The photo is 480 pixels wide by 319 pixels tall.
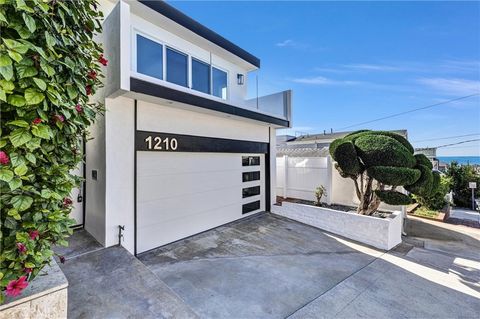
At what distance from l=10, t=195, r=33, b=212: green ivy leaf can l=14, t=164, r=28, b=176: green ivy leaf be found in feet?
0.70

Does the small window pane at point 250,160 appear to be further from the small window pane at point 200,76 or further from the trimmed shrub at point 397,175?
the trimmed shrub at point 397,175

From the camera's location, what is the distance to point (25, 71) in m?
1.59

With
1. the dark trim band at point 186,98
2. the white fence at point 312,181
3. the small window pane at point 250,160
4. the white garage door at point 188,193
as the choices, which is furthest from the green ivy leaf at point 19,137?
the white fence at point 312,181

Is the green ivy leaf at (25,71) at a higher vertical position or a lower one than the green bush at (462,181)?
higher

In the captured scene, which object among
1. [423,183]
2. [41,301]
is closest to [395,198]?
[423,183]

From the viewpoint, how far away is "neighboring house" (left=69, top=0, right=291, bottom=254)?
4559mm

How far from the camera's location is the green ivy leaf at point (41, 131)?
5.45ft

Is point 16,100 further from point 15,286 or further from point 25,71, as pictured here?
point 15,286

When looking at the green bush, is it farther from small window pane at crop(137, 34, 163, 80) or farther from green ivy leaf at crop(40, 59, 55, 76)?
green ivy leaf at crop(40, 59, 55, 76)

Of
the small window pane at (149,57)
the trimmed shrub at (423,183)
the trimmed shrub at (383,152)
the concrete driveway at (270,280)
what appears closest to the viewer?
the concrete driveway at (270,280)

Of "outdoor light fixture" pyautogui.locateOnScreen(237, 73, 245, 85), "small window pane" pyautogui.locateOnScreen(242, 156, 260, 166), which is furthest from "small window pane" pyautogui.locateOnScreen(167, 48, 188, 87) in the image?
"small window pane" pyautogui.locateOnScreen(242, 156, 260, 166)

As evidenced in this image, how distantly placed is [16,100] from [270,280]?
424 centimetres

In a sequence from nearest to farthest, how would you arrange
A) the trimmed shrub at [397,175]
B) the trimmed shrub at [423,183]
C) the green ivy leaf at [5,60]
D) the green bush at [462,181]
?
1. the green ivy leaf at [5,60]
2. the trimmed shrub at [397,175]
3. the trimmed shrub at [423,183]
4. the green bush at [462,181]

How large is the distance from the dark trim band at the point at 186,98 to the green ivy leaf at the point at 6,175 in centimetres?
323
